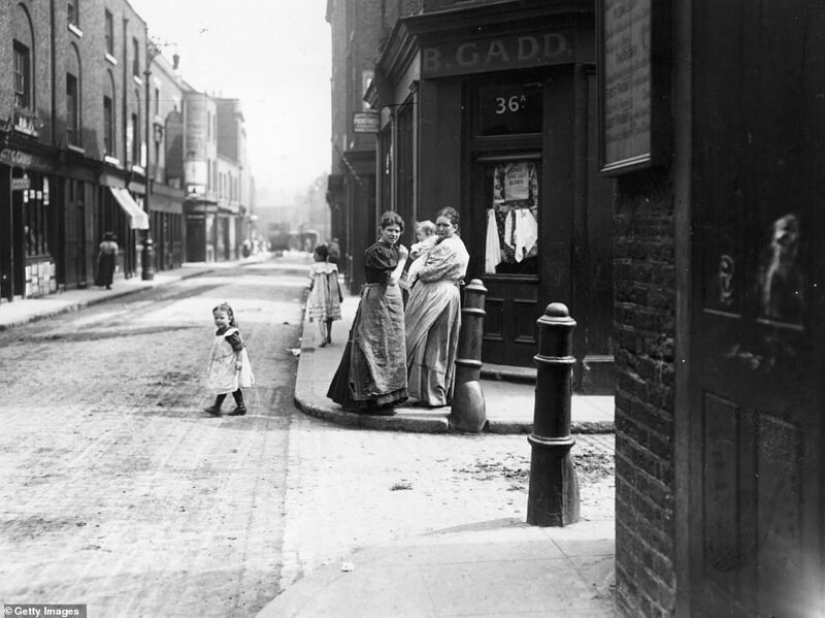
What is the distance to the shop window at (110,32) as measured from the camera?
33625mm

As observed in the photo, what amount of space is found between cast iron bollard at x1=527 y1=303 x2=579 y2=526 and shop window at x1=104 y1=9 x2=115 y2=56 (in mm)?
32017

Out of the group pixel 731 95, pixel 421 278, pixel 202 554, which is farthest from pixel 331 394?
pixel 731 95

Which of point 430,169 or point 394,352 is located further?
point 430,169

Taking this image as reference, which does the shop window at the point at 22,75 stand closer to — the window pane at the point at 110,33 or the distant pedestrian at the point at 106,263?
the distant pedestrian at the point at 106,263

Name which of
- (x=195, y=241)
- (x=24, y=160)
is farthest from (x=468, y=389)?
(x=195, y=241)

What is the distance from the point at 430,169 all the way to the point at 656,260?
8.24 metres

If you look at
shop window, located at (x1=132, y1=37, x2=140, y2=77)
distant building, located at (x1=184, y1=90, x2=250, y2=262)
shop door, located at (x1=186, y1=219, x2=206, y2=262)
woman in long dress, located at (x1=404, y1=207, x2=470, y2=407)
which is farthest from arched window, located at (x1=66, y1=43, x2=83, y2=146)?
shop door, located at (x1=186, y1=219, x2=206, y2=262)

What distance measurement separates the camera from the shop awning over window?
3428cm

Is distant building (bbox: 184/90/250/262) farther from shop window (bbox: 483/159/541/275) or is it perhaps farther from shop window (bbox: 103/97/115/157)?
shop window (bbox: 483/159/541/275)

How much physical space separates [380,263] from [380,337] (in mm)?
684

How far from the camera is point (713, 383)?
3041 millimetres

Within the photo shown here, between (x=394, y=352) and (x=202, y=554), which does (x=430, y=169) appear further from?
(x=202, y=554)

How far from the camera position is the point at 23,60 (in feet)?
79.3

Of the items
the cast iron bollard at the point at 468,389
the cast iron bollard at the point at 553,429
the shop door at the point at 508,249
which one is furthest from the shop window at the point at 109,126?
the cast iron bollard at the point at 553,429
